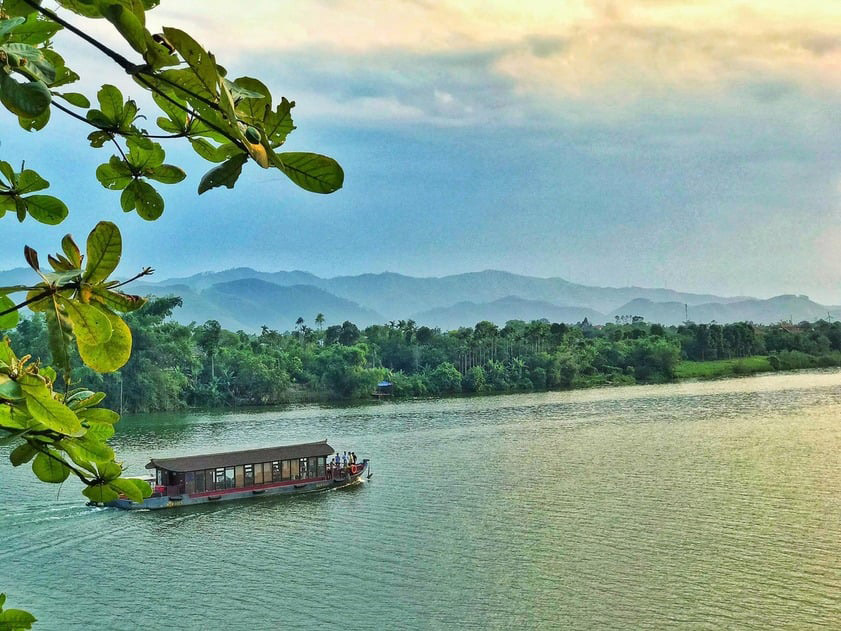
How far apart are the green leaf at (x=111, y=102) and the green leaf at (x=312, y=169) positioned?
36cm

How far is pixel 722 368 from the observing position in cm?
4219

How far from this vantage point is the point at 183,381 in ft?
105

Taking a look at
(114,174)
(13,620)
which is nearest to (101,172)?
(114,174)

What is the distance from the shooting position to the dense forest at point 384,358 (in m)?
31.9

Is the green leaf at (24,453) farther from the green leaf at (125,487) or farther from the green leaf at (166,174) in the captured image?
the green leaf at (166,174)

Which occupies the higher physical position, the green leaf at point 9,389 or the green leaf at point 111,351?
the green leaf at point 111,351

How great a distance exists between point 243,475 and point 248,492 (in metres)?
0.38

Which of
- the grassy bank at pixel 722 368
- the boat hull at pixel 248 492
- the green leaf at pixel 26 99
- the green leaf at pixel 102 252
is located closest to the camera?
the green leaf at pixel 26 99

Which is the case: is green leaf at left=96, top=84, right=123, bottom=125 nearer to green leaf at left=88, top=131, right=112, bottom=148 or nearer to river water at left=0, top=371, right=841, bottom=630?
green leaf at left=88, top=131, right=112, bottom=148

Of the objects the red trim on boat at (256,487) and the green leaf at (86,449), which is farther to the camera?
the red trim on boat at (256,487)

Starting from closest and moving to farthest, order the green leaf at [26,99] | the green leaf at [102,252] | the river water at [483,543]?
the green leaf at [26,99] < the green leaf at [102,252] < the river water at [483,543]

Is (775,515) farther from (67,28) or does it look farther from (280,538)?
(67,28)

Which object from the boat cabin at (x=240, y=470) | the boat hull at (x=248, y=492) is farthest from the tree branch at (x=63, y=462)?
the boat cabin at (x=240, y=470)

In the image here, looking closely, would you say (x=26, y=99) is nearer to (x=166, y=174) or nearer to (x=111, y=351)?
(x=111, y=351)
